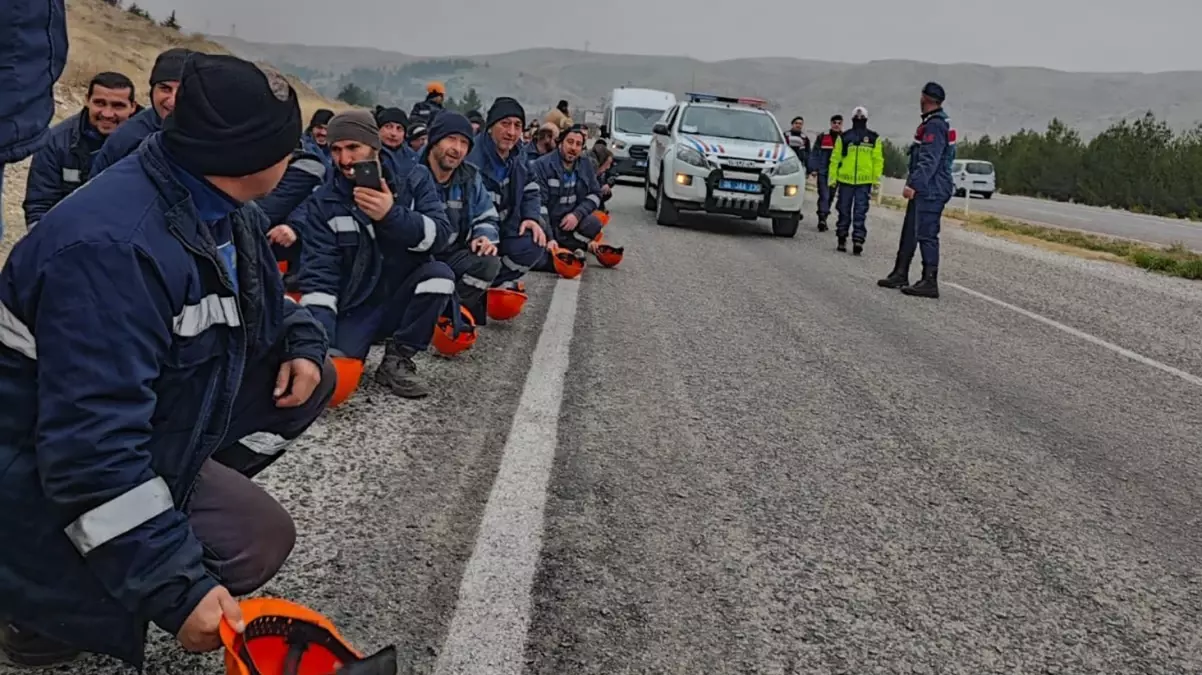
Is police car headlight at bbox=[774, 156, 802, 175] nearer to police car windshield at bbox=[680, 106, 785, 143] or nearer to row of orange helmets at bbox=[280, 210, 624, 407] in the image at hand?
police car windshield at bbox=[680, 106, 785, 143]

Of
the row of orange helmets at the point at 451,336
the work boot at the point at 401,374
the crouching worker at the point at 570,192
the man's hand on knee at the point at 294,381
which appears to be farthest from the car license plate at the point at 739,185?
the man's hand on knee at the point at 294,381

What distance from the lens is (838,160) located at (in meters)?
15.3

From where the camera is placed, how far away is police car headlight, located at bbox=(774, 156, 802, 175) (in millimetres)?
14336

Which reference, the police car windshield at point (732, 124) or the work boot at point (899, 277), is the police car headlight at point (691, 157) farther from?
the work boot at point (899, 277)

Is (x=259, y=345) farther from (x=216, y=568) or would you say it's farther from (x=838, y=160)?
(x=838, y=160)

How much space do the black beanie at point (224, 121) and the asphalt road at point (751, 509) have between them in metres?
1.19

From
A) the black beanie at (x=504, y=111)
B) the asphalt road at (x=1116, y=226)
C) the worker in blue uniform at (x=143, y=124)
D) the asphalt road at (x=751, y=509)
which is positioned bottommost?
the asphalt road at (x=1116, y=226)

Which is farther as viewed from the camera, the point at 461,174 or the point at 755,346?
the point at 755,346

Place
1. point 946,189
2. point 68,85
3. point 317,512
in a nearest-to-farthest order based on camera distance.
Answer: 1. point 317,512
2. point 946,189
3. point 68,85

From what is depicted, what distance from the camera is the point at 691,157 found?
14.4 meters

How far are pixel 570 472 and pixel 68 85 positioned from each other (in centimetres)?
2332

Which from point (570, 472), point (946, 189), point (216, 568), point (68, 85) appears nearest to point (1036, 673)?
point (570, 472)

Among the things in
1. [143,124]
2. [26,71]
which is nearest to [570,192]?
[143,124]

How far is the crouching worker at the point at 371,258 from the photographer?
487cm
